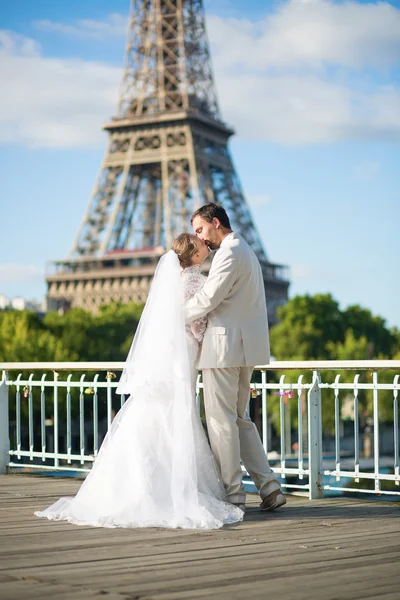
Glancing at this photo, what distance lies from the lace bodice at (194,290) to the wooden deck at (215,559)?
4.26 ft

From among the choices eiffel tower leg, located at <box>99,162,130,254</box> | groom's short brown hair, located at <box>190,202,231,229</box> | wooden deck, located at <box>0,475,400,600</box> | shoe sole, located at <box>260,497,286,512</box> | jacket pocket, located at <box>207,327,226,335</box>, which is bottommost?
shoe sole, located at <box>260,497,286,512</box>

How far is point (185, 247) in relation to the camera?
7332 millimetres

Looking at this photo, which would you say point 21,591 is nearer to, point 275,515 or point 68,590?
point 68,590

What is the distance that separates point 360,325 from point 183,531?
6174 cm

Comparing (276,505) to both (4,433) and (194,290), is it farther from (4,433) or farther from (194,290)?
(4,433)

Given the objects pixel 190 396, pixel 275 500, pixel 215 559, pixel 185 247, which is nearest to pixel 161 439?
pixel 190 396

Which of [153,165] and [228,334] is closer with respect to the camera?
[228,334]

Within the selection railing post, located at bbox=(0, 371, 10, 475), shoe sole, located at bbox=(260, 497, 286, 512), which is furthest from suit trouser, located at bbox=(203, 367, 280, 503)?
railing post, located at bbox=(0, 371, 10, 475)

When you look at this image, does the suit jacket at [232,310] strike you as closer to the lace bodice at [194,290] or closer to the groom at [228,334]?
the groom at [228,334]

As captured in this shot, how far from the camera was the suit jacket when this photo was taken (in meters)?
7.11

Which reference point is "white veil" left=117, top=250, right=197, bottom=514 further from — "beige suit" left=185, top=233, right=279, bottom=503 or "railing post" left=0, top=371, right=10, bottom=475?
"railing post" left=0, top=371, right=10, bottom=475

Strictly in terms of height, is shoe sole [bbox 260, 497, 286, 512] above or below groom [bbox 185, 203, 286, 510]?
below

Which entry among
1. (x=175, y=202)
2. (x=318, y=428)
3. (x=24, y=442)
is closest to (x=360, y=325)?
(x=175, y=202)

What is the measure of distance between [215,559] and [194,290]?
2.37 m
